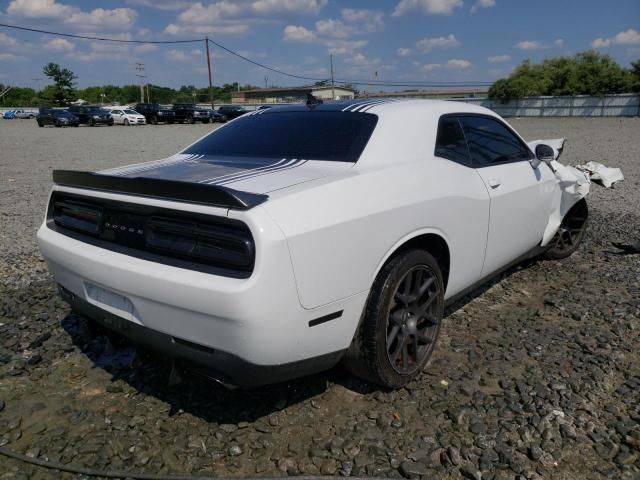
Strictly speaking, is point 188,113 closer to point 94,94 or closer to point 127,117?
point 127,117

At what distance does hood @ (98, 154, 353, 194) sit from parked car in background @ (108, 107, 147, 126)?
3719 centimetres

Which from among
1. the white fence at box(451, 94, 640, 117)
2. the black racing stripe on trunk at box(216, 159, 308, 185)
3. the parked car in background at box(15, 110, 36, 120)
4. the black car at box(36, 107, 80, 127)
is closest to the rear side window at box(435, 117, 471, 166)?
the black racing stripe on trunk at box(216, 159, 308, 185)

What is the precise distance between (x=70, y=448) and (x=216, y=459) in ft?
2.23

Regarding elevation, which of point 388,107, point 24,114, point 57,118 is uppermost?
point 388,107

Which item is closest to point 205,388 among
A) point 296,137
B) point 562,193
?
point 296,137

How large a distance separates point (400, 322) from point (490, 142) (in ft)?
5.48

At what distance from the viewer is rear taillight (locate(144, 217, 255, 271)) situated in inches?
81.3

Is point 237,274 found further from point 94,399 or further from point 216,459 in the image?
point 94,399

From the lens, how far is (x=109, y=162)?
1317 cm

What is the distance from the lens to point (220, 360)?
2.16m

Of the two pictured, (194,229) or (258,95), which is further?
(258,95)

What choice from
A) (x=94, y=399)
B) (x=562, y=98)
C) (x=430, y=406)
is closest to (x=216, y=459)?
(x=94, y=399)

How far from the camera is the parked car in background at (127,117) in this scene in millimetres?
37344

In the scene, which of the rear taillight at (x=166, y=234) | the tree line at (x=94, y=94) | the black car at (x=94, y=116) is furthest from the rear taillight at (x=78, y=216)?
the tree line at (x=94, y=94)
